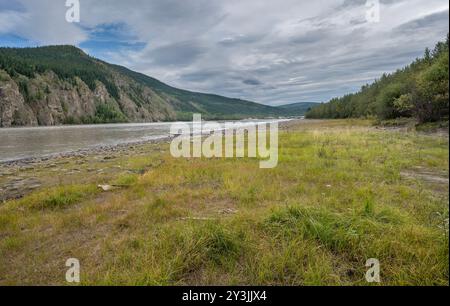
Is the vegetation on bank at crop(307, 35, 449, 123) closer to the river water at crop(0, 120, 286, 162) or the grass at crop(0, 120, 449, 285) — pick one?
the grass at crop(0, 120, 449, 285)

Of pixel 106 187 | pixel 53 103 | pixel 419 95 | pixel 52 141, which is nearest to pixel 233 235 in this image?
pixel 106 187

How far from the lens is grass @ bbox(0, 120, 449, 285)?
3.74 m

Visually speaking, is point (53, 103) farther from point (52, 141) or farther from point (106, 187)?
point (106, 187)

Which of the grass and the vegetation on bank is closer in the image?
the grass

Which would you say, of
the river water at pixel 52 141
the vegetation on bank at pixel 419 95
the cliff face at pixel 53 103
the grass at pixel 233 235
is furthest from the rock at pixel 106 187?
the cliff face at pixel 53 103

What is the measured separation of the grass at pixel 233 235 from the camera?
12.3ft

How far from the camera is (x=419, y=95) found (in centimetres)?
3853

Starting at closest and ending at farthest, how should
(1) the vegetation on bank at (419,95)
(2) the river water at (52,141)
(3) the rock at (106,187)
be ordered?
(3) the rock at (106,187) < (2) the river water at (52,141) < (1) the vegetation on bank at (419,95)

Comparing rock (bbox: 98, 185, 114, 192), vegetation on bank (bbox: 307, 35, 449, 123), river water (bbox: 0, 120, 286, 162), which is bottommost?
rock (bbox: 98, 185, 114, 192)

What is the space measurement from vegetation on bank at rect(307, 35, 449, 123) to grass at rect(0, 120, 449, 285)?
9.72m

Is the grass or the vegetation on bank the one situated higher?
the vegetation on bank

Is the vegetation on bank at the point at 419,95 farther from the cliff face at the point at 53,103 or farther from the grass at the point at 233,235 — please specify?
the cliff face at the point at 53,103

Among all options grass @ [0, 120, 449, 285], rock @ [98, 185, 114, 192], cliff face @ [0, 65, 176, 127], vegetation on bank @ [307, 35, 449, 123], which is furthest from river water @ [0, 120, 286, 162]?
cliff face @ [0, 65, 176, 127]

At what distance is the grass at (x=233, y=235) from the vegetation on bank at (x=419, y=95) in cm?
972
